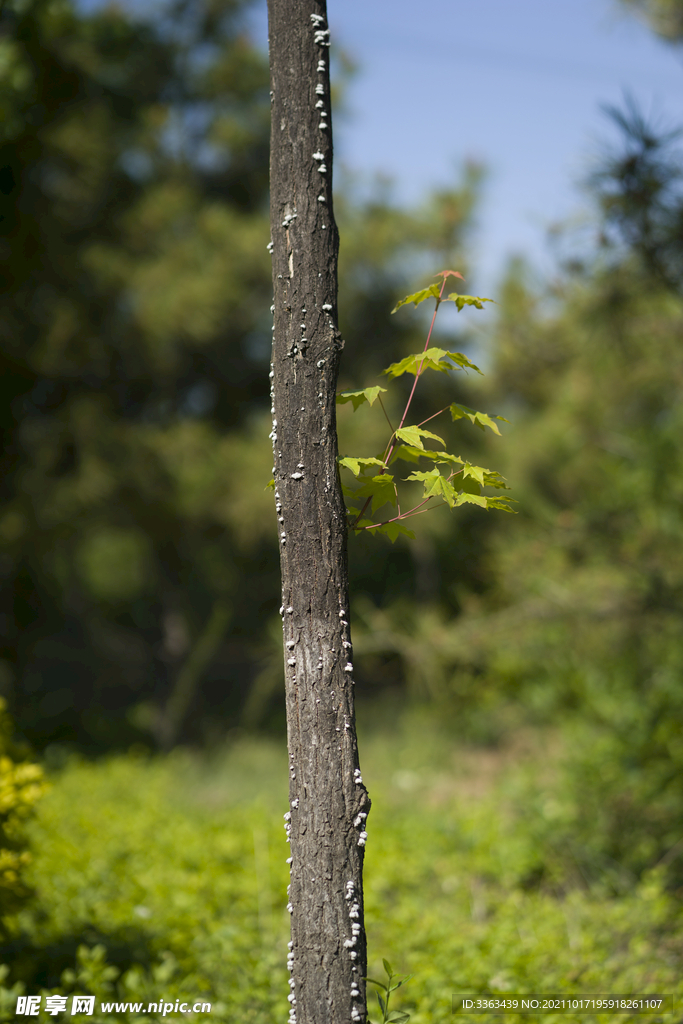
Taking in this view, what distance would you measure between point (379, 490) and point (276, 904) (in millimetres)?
2479

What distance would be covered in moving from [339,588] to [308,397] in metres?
0.45

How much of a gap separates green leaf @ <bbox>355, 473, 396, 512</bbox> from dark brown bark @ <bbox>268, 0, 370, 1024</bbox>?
130 millimetres

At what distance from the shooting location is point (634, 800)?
4.27 metres

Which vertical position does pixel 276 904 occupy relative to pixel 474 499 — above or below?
below

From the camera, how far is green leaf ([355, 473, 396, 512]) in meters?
1.75

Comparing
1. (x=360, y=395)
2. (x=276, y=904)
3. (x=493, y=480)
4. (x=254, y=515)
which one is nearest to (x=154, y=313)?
(x=254, y=515)

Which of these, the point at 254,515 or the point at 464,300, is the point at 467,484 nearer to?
the point at 464,300

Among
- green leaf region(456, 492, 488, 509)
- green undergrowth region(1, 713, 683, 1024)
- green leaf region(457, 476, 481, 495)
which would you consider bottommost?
green undergrowth region(1, 713, 683, 1024)

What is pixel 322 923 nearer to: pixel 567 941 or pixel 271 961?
pixel 271 961

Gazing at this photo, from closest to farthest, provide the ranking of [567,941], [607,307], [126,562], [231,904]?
[567,941]
[231,904]
[607,307]
[126,562]

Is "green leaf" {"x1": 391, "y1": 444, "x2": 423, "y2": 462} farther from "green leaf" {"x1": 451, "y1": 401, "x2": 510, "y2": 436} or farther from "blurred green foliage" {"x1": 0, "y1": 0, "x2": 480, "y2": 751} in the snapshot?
"blurred green foliage" {"x1": 0, "y1": 0, "x2": 480, "y2": 751}

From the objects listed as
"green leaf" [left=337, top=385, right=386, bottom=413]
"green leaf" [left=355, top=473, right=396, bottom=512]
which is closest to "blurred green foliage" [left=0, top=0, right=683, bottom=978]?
"green leaf" [left=355, top=473, right=396, bottom=512]

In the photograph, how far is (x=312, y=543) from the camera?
163cm

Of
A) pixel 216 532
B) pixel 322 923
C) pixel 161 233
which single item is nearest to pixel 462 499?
pixel 322 923
